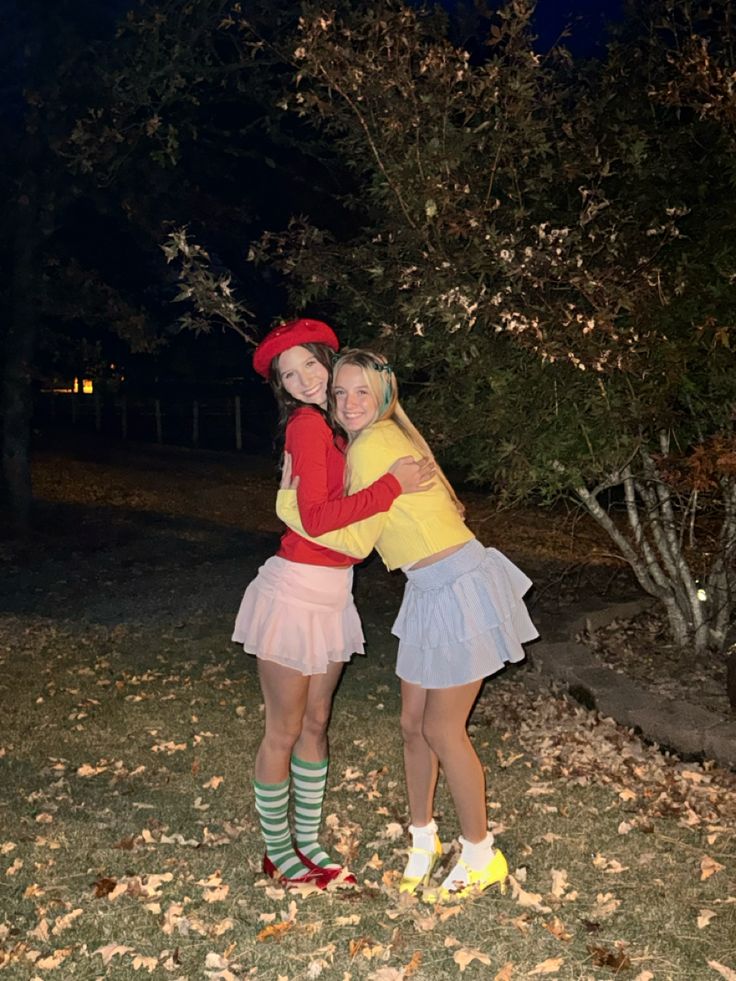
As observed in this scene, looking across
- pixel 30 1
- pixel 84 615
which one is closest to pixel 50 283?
pixel 30 1

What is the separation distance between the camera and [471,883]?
3945 millimetres

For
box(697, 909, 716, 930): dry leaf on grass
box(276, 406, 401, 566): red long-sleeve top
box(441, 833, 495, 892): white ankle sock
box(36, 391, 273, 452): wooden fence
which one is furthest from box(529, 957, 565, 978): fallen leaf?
box(36, 391, 273, 452): wooden fence

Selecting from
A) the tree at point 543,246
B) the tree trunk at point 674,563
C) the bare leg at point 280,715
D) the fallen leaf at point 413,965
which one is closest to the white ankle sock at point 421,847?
the fallen leaf at point 413,965

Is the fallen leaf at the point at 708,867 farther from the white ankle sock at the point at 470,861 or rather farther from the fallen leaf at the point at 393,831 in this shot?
the fallen leaf at the point at 393,831

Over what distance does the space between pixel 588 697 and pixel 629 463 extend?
1.55 meters

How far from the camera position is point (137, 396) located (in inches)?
1374

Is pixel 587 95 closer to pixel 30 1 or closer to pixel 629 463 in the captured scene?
pixel 629 463

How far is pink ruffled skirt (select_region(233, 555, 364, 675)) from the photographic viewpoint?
387 centimetres

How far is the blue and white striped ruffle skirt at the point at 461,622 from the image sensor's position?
3746 mm

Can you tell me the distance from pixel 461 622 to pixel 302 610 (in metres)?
0.61

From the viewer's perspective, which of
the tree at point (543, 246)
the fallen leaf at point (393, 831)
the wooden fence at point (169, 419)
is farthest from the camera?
the wooden fence at point (169, 419)

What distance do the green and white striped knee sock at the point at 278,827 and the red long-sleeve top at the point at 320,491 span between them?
923 mm

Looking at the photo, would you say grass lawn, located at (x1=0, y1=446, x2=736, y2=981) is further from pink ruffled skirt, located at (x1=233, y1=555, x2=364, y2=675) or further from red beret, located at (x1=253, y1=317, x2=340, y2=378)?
red beret, located at (x1=253, y1=317, x2=340, y2=378)

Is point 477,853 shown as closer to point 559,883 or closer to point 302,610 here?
point 559,883
